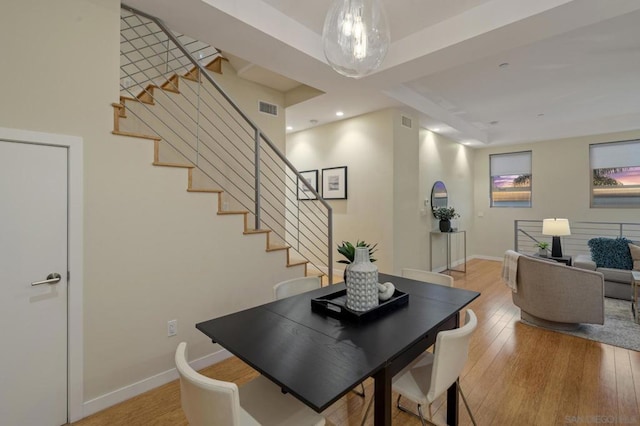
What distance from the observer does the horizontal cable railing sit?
5766 millimetres

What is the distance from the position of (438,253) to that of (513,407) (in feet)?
13.5

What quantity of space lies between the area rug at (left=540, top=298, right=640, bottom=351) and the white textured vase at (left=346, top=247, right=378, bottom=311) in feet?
9.98

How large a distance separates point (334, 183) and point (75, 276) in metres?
4.08

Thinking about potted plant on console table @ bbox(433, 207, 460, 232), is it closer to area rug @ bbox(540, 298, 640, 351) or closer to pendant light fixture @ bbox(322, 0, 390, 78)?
area rug @ bbox(540, 298, 640, 351)

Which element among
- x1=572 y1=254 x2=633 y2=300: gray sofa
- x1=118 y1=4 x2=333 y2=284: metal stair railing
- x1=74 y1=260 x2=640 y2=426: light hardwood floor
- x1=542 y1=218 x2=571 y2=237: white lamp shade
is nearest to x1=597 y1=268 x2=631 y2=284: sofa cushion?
x1=572 y1=254 x2=633 y2=300: gray sofa

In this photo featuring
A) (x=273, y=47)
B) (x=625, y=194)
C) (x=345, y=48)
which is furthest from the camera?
(x=625, y=194)

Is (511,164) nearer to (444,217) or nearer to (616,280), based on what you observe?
(444,217)

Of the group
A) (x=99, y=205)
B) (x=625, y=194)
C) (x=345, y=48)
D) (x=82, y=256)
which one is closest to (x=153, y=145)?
(x=99, y=205)

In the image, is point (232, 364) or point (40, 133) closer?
point (40, 133)

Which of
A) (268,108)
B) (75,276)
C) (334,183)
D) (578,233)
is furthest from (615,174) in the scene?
(75,276)

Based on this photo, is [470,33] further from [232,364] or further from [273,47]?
[232,364]

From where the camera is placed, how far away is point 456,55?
289 centimetres

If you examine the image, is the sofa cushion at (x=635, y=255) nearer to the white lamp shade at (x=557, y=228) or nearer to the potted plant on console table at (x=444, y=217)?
the white lamp shade at (x=557, y=228)

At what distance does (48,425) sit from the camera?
1.87 metres
